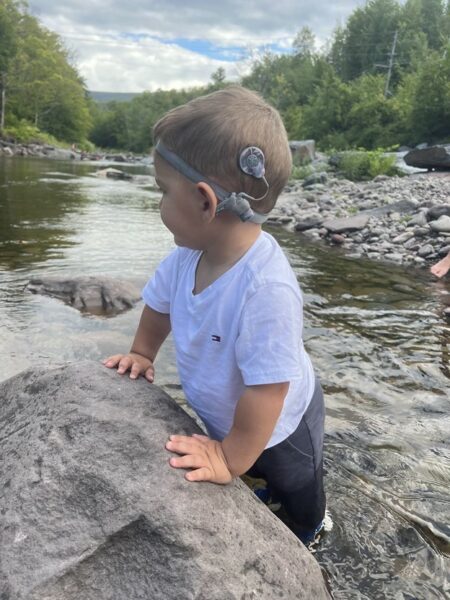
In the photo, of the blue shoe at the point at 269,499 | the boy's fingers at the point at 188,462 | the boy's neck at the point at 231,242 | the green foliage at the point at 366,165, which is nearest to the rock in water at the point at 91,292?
the blue shoe at the point at 269,499

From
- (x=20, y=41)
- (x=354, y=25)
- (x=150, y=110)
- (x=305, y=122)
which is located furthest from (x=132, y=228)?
(x=150, y=110)

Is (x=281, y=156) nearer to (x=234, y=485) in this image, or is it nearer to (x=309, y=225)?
(x=234, y=485)

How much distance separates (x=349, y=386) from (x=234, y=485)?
219 cm

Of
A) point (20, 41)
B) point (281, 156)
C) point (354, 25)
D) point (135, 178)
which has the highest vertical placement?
point (354, 25)

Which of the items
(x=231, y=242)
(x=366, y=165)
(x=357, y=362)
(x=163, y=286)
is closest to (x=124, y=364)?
(x=163, y=286)

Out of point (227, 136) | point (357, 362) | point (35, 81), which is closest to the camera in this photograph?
point (227, 136)

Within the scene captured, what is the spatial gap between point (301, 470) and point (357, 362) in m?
2.30

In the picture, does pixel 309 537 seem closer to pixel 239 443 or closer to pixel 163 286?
pixel 239 443

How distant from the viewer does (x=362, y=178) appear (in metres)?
19.1

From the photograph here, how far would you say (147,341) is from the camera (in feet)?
7.78

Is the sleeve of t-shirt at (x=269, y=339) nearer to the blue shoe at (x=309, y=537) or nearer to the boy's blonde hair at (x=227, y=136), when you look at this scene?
the boy's blonde hair at (x=227, y=136)

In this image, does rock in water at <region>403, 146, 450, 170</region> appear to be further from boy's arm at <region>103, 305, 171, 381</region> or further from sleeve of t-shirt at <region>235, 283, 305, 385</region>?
sleeve of t-shirt at <region>235, 283, 305, 385</region>

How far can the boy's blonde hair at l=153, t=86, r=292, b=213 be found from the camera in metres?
1.67

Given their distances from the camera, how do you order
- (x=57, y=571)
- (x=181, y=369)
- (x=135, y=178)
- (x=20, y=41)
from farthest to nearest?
(x=20, y=41) → (x=135, y=178) → (x=181, y=369) → (x=57, y=571)
